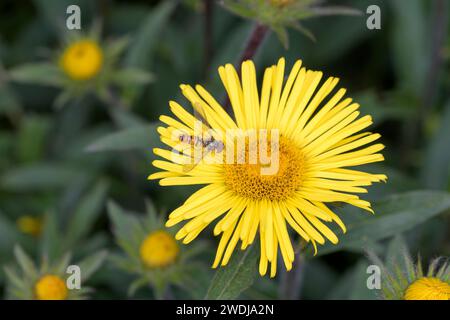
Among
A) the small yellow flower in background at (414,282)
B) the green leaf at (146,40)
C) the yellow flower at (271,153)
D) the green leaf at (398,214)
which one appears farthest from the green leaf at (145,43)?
the small yellow flower in background at (414,282)

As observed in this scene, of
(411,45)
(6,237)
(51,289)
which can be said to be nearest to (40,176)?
(6,237)

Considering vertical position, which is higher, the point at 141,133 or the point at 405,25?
the point at 405,25

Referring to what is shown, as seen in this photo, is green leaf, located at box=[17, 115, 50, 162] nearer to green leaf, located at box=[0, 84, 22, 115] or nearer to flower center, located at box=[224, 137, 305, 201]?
green leaf, located at box=[0, 84, 22, 115]

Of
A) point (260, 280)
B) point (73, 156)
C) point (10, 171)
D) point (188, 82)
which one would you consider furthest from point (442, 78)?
point (10, 171)

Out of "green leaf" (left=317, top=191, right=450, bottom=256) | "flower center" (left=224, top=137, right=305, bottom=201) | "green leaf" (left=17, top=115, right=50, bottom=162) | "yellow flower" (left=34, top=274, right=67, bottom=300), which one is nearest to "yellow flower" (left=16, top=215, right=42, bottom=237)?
"green leaf" (left=17, top=115, right=50, bottom=162)

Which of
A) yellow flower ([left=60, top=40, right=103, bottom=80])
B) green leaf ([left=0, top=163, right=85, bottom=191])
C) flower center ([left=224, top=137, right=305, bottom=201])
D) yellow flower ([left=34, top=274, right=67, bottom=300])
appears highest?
yellow flower ([left=60, top=40, right=103, bottom=80])

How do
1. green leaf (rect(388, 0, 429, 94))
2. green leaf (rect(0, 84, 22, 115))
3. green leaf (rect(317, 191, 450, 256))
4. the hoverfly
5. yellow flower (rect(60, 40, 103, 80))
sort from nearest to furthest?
the hoverfly → green leaf (rect(317, 191, 450, 256)) → yellow flower (rect(60, 40, 103, 80)) → green leaf (rect(388, 0, 429, 94)) → green leaf (rect(0, 84, 22, 115))

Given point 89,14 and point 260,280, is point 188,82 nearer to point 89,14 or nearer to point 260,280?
point 89,14
